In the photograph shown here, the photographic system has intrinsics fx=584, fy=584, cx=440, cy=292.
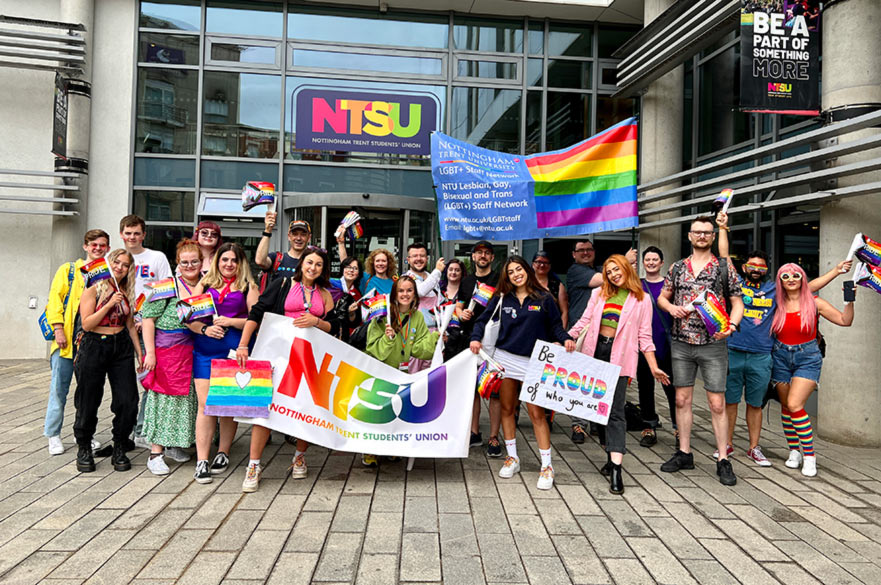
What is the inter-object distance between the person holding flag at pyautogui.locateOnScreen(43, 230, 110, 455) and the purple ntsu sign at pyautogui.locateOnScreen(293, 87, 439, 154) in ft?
22.7

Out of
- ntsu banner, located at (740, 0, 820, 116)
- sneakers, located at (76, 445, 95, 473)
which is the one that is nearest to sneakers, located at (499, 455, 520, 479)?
sneakers, located at (76, 445, 95, 473)

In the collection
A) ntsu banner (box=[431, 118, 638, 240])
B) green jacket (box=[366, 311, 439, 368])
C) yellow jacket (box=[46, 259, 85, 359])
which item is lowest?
green jacket (box=[366, 311, 439, 368])

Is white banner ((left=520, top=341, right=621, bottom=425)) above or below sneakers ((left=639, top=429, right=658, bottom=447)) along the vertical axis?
above

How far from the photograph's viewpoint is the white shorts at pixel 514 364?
4875mm

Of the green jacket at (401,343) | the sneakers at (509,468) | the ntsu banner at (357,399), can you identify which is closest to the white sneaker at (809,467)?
the sneakers at (509,468)

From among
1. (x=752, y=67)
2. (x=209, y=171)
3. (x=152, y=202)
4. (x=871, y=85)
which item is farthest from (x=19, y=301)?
(x=871, y=85)

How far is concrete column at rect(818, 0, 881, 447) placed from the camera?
602 cm

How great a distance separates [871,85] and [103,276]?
758cm

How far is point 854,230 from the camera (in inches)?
239

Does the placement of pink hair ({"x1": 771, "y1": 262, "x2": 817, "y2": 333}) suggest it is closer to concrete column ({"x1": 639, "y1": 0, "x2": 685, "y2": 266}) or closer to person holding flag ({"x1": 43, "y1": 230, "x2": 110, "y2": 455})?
concrete column ({"x1": 639, "y1": 0, "x2": 685, "y2": 266})

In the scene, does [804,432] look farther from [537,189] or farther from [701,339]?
[537,189]

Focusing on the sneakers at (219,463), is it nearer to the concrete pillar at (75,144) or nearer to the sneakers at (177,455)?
the sneakers at (177,455)

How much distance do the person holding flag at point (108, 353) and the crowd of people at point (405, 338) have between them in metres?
0.01

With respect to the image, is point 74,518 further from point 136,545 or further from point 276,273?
point 276,273
